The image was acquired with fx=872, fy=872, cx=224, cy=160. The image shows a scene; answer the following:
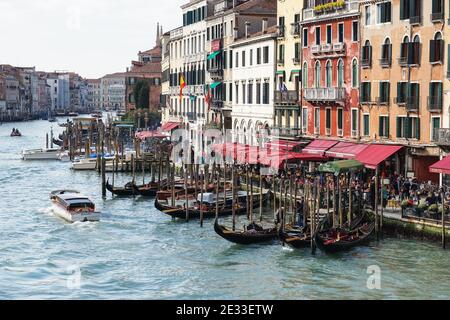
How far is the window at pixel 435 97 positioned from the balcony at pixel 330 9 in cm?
421

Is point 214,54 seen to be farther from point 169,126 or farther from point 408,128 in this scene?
point 408,128

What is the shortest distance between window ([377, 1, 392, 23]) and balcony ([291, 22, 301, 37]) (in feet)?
17.1

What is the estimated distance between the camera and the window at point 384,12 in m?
22.2

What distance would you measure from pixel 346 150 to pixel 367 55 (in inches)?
102

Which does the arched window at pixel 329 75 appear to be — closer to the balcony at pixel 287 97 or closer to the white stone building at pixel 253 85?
the balcony at pixel 287 97

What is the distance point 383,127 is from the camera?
74.6 feet

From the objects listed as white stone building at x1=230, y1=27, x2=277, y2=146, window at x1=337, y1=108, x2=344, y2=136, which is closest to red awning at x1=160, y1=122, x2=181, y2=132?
white stone building at x1=230, y1=27, x2=277, y2=146

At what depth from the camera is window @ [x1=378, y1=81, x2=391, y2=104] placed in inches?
885

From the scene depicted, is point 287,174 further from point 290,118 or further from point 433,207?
point 433,207

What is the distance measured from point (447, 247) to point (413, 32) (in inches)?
270

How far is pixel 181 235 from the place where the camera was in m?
19.5

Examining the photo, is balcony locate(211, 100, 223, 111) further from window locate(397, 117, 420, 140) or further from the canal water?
window locate(397, 117, 420, 140)
